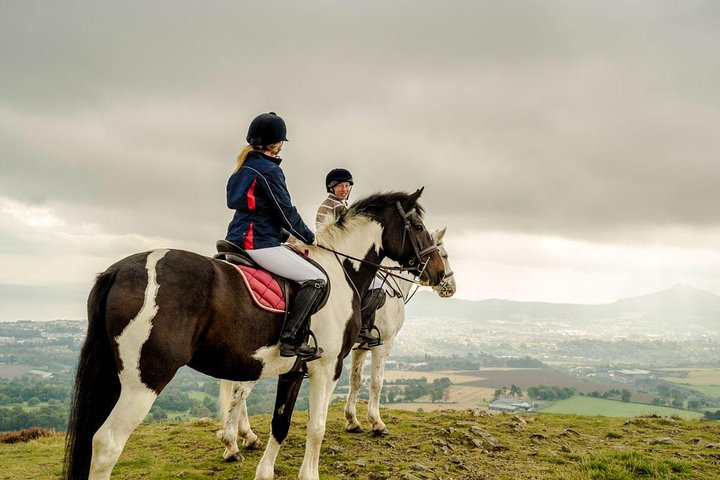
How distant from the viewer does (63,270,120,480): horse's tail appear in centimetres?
376

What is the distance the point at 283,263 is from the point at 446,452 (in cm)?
471

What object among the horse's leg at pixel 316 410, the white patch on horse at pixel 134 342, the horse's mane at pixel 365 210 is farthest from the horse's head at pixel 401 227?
the white patch on horse at pixel 134 342

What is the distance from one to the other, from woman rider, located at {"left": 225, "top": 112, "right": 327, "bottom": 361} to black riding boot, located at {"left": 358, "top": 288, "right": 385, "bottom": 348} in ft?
8.55

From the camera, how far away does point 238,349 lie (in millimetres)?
4195

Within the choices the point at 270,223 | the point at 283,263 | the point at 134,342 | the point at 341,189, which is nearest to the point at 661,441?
the point at 341,189

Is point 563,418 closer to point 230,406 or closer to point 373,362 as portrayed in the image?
point 373,362

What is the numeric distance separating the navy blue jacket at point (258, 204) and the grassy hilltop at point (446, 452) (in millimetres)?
3336

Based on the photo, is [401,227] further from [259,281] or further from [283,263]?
[259,281]

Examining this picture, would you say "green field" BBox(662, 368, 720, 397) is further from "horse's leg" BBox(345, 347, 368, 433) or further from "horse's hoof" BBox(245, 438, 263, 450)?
"horse's hoof" BBox(245, 438, 263, 450)

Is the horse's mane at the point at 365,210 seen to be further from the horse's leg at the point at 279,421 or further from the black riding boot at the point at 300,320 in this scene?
the horse's leg at the point at 279,421

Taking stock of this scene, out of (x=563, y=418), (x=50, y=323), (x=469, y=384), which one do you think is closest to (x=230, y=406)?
(x=563, y=418)

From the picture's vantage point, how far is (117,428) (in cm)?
352

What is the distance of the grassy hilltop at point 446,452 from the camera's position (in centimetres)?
623

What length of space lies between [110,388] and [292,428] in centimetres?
569
